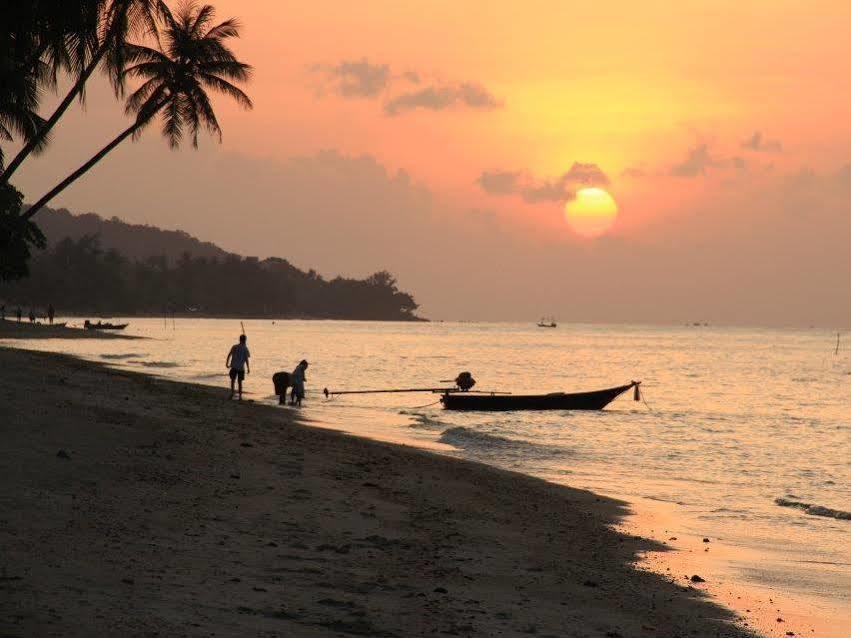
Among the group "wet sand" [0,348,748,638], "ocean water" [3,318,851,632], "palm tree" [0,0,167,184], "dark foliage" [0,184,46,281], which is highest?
"palm tree" [0,0,167,184]

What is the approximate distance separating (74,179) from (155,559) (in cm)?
2637

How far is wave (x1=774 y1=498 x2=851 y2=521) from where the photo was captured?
1778 centimetres

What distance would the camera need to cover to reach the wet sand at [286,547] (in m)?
7.77

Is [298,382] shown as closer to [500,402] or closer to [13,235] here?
[500,402]

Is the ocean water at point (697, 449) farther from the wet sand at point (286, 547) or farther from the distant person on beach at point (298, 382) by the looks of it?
the wet sand at point (286, 547)

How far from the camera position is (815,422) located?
45.7 meters

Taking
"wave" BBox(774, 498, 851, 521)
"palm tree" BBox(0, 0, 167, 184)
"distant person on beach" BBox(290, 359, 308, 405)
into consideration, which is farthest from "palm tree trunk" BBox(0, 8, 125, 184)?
"wave" BBox(774, 498, 851, 521)

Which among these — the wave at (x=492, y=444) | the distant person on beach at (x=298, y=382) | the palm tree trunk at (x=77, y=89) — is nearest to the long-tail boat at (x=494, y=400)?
the distant person on beach at (x=298, y=382)

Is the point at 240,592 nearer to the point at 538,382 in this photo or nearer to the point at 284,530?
the point at 284,530

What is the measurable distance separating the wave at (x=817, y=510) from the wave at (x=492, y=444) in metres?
8.03

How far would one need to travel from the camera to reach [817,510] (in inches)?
714

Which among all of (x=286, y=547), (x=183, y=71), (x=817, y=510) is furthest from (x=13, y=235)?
(x=286, y=547)

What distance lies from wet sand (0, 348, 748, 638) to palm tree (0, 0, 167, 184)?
50.2ft

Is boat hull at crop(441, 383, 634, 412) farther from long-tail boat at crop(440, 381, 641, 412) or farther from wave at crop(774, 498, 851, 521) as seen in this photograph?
wave at crop(774, 498, 851, 521)
